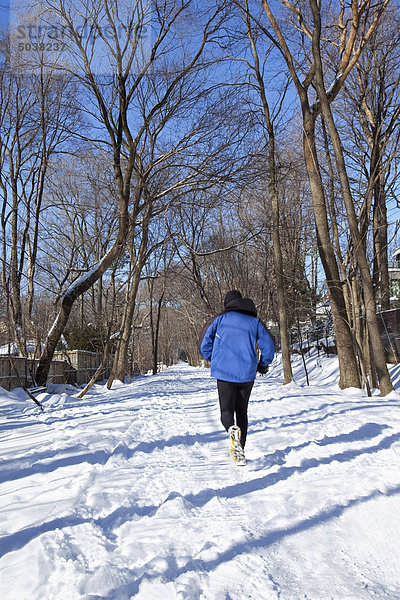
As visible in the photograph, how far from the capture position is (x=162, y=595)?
191cm

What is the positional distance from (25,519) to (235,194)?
11472 mm

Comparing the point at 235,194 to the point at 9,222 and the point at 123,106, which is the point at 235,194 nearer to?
the point at 123,106

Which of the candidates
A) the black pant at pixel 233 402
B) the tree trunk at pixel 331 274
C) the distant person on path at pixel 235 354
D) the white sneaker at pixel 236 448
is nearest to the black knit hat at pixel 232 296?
the distant person on path at pixel 235 354

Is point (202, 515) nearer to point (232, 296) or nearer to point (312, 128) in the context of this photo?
point (232, 296)

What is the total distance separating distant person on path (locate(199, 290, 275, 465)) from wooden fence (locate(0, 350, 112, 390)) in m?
9.26

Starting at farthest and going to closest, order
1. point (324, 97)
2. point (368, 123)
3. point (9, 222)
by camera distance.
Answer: point (9, 222), point (368, 123), point (324, 97)

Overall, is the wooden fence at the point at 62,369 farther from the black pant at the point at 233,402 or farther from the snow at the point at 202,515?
the black pant at the point at 233,402

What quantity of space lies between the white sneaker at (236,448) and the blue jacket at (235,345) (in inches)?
18.6

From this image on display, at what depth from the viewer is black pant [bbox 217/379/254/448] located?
4.42 m

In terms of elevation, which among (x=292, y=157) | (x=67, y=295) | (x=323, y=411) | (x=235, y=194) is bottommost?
(x=323, y=411)

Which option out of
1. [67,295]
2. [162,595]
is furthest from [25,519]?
[67,295]

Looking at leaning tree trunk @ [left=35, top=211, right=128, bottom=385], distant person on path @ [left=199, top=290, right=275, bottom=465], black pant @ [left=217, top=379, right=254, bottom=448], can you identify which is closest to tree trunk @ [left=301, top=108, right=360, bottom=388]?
→ leaning tree trunk @ [left=35, top=211, right=128, bottom=385]

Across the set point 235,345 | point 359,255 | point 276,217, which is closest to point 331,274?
point 359,255

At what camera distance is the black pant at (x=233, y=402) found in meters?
4.42
